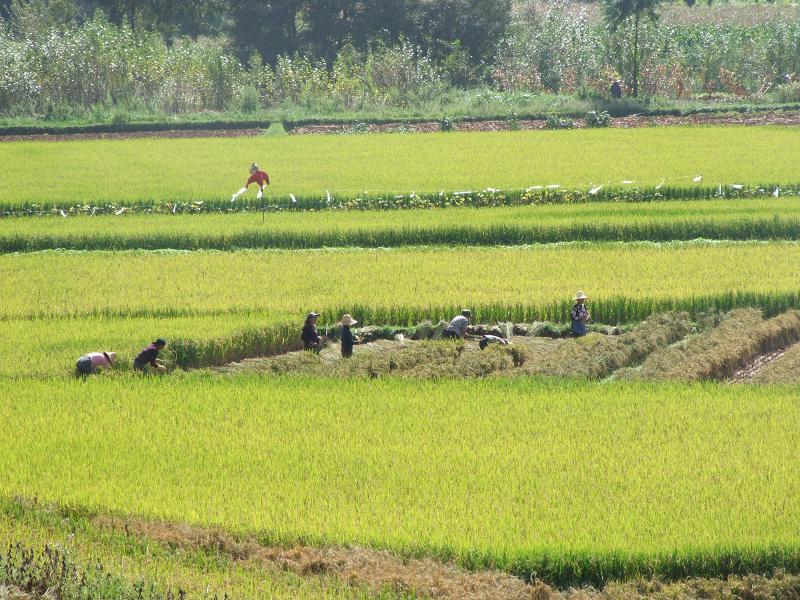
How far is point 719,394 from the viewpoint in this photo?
1417 centimetres

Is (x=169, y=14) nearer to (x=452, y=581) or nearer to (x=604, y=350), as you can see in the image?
(x=604, y=350)

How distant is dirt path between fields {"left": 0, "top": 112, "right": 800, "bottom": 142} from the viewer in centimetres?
4118

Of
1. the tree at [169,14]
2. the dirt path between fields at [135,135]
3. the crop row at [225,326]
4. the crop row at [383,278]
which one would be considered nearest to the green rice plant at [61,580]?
the crop row at [225,326]

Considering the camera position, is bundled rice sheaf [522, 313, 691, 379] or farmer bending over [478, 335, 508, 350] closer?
bundled rice sheaf [522, 313, 691, 379]

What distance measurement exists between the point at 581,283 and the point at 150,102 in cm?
2975

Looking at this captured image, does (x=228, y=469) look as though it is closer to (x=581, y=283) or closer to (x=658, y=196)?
(x=581, y=283)

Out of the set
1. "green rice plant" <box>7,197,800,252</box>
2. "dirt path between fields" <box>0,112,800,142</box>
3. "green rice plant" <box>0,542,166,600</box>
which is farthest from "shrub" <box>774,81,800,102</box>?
"green rice plant" <box>0,542,166,600</box>

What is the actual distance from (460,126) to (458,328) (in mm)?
25479

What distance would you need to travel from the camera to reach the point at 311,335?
17641mm

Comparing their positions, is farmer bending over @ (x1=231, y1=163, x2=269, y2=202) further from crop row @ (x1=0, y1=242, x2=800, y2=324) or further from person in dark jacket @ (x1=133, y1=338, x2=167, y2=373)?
person in dark jacket @ (x1=133, y1=338, x2=167, y2=373)

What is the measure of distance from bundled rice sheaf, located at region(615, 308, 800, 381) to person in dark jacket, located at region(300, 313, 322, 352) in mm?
3884

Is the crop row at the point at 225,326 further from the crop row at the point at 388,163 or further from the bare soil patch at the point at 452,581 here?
the crop row at the point at 388,163

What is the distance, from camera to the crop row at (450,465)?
10.1 m

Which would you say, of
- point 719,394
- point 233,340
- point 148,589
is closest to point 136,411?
point 233,340
